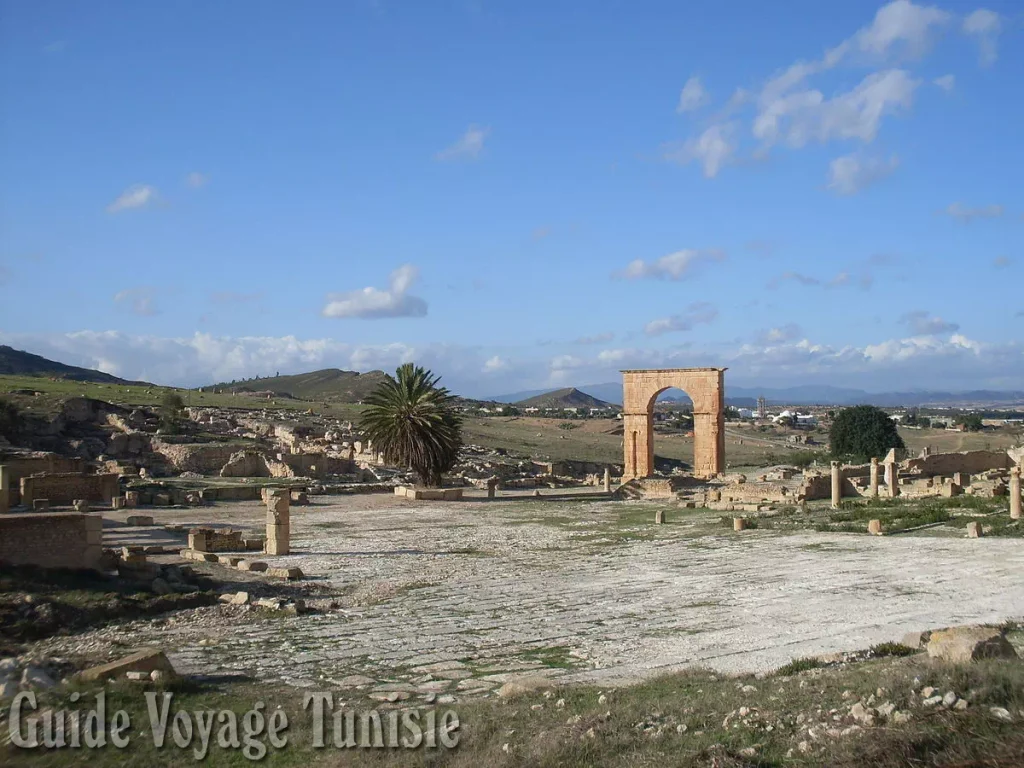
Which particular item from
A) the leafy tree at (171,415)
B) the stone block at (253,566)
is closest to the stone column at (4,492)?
the stone block at (253,566)

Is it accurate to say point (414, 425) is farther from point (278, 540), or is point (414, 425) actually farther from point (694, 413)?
point (278, 540)

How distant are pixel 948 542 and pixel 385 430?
18770 mm

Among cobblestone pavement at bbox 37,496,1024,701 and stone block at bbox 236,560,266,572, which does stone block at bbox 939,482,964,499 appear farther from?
stone block at bbox 236,560,266,572

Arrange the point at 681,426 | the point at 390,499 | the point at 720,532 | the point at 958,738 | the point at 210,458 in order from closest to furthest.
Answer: the point at 958,738 → the point at 720,532 → the point at 390,499 → the point at 210,458 → the point at 681,426

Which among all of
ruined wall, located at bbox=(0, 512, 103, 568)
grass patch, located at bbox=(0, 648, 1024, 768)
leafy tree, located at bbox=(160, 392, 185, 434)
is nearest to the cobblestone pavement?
grass patch, located at bbox=(0, 648, 1024, 768)

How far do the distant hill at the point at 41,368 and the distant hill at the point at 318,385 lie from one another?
14.0 metres

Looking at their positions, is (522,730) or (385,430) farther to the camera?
(385,430)

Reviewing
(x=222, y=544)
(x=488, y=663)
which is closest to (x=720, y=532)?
(x=222, y=544)

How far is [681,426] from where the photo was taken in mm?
94125

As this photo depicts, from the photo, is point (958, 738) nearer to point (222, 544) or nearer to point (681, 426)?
point (222, 544)

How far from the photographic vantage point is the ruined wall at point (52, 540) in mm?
11086

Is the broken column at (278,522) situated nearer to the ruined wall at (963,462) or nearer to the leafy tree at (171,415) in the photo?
the ruined wall at (963,462)

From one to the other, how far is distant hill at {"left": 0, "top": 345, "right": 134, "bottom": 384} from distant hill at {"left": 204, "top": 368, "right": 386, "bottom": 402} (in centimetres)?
1404

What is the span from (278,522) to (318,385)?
381 ft
